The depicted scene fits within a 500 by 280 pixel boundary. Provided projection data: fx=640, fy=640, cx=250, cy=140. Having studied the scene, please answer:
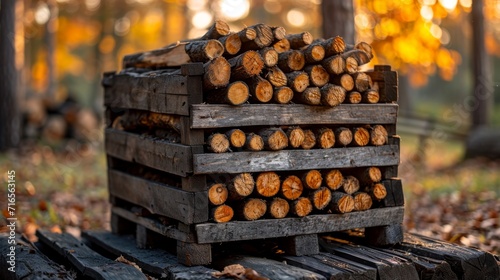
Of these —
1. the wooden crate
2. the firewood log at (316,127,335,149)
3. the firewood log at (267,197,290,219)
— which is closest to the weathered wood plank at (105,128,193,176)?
the wooden crate

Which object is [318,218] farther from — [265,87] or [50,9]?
[50,9]

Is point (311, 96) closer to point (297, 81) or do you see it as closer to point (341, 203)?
point (297, 81)

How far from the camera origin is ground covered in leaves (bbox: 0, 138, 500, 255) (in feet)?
22.8

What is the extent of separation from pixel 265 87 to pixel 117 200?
227 cm

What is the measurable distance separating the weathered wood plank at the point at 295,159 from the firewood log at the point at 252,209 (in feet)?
0.78

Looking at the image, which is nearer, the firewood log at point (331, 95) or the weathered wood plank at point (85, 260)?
the weathered wood plank at point (85, 260)

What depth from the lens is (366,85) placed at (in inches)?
200

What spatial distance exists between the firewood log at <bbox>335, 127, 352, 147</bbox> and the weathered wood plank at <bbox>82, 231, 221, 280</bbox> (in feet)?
4.66

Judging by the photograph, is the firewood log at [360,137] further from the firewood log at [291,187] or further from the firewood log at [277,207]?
the firewood log at [277,207]

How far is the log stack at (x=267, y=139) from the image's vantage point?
4.58 m

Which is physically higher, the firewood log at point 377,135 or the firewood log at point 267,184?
the firewood log at point 377,135

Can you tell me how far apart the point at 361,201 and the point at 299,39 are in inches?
54.1

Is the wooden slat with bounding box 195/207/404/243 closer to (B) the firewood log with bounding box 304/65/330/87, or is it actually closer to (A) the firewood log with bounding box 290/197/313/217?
(A) the firewood log with bounding box 290/197/313/217

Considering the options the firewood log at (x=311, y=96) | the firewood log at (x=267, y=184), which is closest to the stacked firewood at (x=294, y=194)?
the firewood log at (x=267, y=184)
